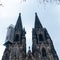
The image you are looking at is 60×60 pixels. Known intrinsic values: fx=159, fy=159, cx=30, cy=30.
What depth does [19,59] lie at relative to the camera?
2025cm

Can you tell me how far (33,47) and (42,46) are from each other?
4.13 ft

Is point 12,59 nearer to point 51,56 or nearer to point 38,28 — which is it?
point 51,56

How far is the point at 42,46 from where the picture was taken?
21.5m

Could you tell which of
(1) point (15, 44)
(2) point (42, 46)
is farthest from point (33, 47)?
(1) point (15, 44)

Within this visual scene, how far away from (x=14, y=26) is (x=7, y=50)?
6.28 meters

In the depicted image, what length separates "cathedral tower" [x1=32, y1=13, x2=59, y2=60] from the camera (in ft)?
67.1

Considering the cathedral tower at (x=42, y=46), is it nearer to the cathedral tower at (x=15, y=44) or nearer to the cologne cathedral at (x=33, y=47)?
the cologne cathedral at (x=33, y=47)

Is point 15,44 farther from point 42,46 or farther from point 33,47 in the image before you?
point 42,46

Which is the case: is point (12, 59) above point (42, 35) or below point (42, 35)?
below

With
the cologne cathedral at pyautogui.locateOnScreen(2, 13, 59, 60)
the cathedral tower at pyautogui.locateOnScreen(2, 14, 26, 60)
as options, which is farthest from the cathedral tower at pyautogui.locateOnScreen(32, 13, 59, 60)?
the cathedral tower at pyautogui.locateOnScreen(2, 14, 26, 60)

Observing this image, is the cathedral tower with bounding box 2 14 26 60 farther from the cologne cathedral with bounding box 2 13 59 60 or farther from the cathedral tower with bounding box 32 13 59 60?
the cathedral tower with bounding box 32 13 59 60

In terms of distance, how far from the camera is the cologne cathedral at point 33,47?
2055cm

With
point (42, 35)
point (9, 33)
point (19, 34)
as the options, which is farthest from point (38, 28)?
point (9, 33)

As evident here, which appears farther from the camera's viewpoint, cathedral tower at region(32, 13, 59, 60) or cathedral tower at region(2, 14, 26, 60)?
cathedral tower at region(2, 14, 26, 60)
